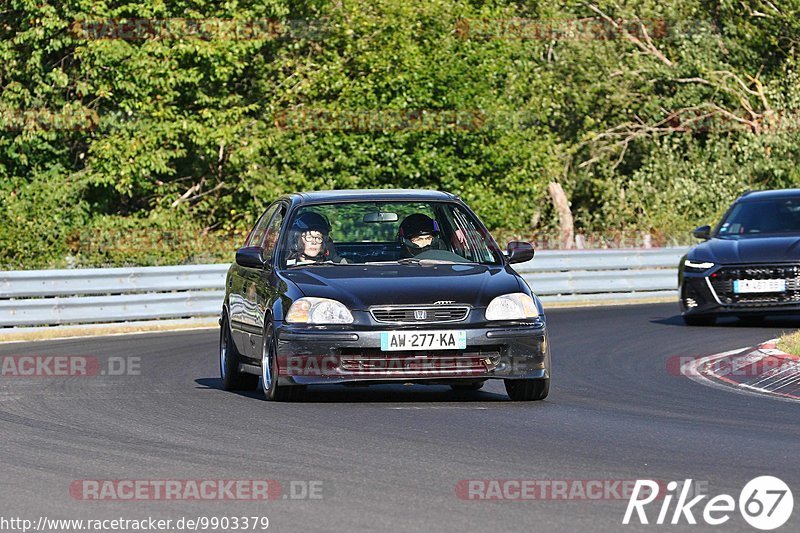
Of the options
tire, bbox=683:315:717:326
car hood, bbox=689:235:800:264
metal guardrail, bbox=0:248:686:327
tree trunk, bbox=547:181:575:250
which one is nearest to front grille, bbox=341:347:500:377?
car hood, bbox=689:235:800:264

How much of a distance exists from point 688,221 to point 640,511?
33243 millimetres

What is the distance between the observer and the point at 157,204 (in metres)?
35.4

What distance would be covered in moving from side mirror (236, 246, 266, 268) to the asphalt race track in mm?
981

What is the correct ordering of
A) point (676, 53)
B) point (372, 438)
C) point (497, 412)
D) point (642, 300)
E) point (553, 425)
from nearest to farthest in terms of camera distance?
point (372, 438) < point (553, 425) < point (497, 412) < point (642, 300) < point (676, 53)

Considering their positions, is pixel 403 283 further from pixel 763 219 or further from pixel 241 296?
pixel 763 219

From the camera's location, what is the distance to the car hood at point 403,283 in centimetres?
1136

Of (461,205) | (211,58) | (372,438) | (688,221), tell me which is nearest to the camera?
(372,438)

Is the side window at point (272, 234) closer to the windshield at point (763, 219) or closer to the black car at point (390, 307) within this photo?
the black car at point (390, 307)

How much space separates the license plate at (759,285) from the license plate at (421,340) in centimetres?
887

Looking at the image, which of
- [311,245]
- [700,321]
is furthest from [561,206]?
[311,245]

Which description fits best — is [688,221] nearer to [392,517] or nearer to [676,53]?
[676,53]

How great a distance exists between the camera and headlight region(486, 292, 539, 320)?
450 inches

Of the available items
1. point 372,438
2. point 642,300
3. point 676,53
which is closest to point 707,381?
point 372,438

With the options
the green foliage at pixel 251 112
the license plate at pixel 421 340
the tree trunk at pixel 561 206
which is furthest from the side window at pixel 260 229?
the tree trunk at pixel 561 206
